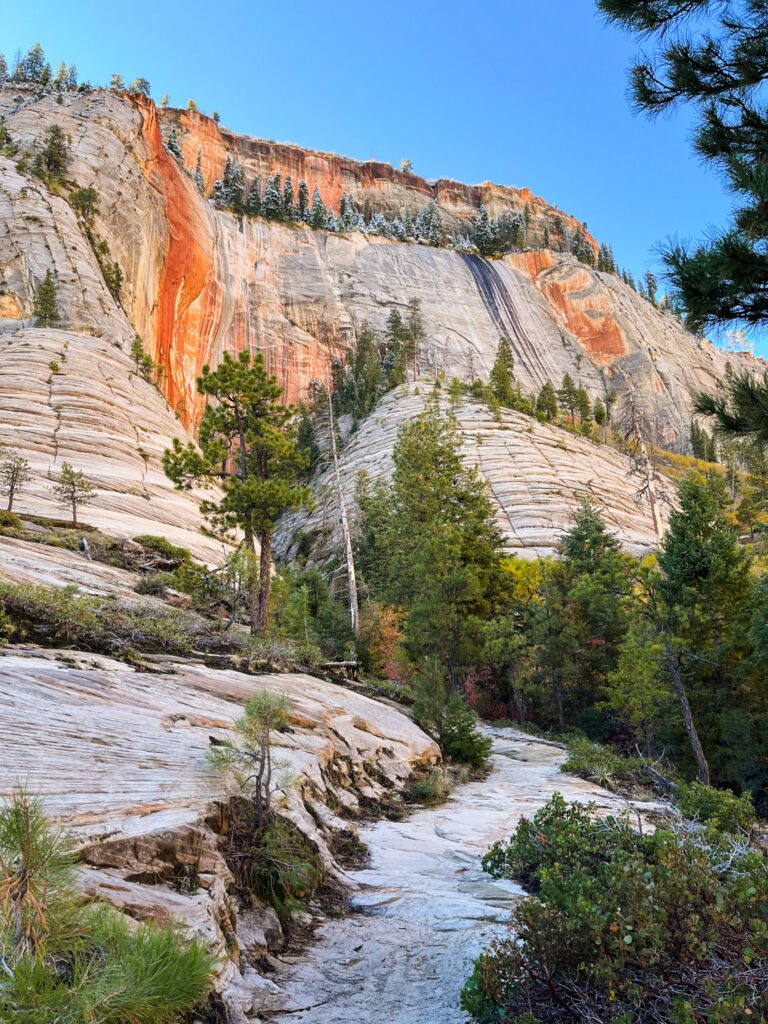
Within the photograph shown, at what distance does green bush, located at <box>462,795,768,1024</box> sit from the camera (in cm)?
304

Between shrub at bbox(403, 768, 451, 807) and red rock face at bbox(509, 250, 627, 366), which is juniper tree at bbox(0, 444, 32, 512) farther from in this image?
red rock face at bbox(509, 250, 627, 366)

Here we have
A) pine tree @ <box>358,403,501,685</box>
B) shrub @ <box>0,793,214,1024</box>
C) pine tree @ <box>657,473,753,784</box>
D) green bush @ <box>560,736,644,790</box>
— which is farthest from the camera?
pine tree @ <box>358,403,501,685</box>

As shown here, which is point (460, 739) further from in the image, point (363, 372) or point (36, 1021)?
point (363, 372)

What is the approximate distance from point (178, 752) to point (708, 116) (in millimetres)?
9242

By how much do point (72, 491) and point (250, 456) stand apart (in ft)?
22.8

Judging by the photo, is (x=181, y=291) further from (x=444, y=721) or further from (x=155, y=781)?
(x=155, y=781)

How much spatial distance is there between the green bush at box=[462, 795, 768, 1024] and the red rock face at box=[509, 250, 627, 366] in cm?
9995

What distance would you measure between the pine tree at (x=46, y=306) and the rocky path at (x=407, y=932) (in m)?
39.7

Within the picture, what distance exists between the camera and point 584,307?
98250mm

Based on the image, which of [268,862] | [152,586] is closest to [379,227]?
[152,586]

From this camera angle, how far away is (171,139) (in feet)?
283

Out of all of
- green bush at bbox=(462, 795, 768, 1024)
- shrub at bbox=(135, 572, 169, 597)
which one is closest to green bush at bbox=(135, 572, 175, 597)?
shrub at bbox=(135, 572, 169, 597)

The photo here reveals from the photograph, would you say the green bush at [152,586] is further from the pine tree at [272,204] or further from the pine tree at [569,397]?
the pine tree at [272,204]

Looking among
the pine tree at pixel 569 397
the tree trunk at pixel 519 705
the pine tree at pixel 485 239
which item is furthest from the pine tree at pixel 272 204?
the tree trunk at pixel 519 705
